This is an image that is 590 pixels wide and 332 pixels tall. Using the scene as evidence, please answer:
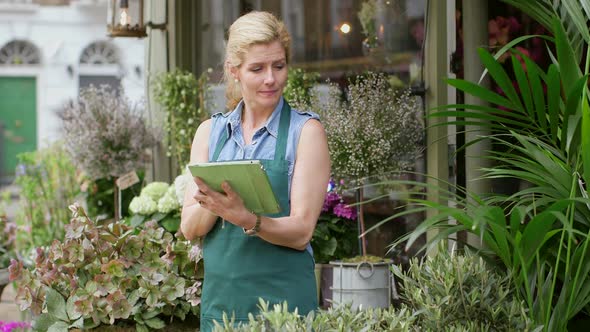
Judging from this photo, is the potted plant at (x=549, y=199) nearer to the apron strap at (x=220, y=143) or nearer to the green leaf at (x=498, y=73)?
the green leaf at (x=498, y=73)

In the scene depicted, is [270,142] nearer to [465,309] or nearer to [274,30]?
[274,30]

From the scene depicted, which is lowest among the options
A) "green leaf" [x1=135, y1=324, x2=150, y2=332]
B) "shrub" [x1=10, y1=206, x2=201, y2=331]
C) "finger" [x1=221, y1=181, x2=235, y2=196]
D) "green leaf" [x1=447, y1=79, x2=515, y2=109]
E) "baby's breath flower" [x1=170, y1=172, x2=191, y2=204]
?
"green leaf" [x1=135, y1=324, x2=150, y2=332]

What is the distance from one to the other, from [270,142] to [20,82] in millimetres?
17919

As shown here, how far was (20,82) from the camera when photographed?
19422 millimetres

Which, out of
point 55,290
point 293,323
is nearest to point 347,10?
point 55,290

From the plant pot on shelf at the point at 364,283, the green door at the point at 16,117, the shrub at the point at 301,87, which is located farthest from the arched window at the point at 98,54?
the plant pot on shelf at the point at 364,283

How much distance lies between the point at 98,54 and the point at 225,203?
57.9 ft

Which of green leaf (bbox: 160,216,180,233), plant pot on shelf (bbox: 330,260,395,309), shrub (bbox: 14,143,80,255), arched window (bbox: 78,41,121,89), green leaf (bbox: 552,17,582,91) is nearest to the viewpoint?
green leaf (bbox: 552,17,582,91)

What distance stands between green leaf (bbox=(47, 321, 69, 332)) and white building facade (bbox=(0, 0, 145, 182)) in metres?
16.0

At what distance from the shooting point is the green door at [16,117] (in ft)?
63.4

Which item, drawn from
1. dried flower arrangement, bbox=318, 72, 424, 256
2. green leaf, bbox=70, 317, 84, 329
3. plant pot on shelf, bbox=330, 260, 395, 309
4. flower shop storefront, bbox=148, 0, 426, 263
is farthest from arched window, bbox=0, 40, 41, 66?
green leaf, bbox=70, 317, 84, 329

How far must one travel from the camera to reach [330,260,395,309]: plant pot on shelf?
13.2 ft

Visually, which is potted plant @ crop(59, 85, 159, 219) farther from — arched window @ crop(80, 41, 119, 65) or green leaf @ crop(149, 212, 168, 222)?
arched window @ crop(80, 41, 119, 65)

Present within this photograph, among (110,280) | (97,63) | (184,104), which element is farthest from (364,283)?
(97,63)
